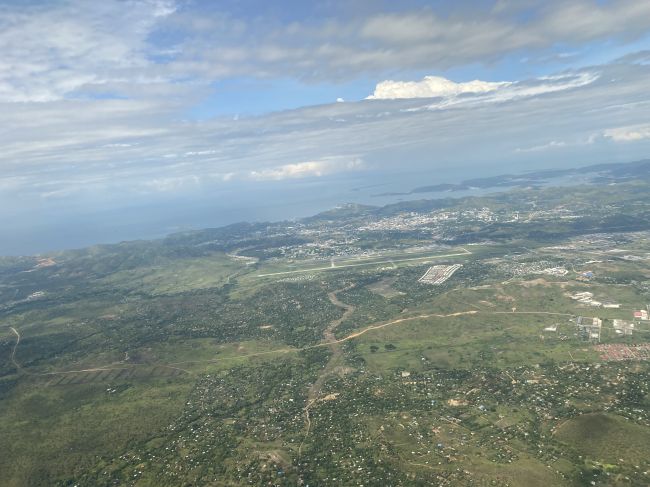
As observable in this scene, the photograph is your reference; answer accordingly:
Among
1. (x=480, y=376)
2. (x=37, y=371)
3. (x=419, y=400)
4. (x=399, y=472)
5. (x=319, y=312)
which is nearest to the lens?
(x=399, y=472)

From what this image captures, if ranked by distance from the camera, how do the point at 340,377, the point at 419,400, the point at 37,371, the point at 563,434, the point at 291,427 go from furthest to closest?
the point at 37,371 → the point at 340,377 → the point at 419,400 → the point at 291,427 → the point at 563,434

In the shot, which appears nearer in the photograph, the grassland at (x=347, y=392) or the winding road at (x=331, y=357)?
the grassland at (x=347, y=392)

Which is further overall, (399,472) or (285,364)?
(285,364)

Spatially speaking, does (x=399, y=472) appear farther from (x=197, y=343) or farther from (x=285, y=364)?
(x=197, y=343)

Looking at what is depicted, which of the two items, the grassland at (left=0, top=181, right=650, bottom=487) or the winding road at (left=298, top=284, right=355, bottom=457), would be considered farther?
the winding road at (left=298, top=284, right=355, bottom=457)

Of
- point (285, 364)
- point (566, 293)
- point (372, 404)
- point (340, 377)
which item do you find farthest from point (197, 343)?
point (566, 293)

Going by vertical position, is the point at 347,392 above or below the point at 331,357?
below

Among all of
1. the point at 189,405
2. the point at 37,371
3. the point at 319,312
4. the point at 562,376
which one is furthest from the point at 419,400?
the point at 37,371

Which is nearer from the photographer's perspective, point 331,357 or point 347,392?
point 347,392

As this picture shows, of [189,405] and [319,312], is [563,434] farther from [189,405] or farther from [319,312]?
[319,312]
